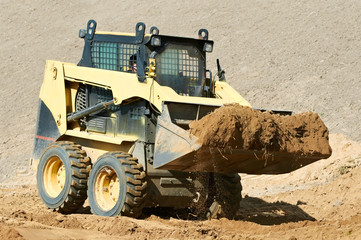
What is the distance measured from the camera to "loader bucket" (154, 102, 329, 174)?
360 inches

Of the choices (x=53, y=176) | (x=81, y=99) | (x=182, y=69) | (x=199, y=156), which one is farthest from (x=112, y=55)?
(x=199, y=156)

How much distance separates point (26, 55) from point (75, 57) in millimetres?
2800

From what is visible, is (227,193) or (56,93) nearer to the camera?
(227,193)

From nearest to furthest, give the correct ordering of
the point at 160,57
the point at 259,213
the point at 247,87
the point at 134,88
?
the point at 134,88 < the point at 160,57 < the point at 259,213 < the point at 247,87

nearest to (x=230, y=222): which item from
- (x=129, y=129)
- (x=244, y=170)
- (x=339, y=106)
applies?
(x=244, y=170)

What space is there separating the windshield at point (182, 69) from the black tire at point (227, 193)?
1.54 metres

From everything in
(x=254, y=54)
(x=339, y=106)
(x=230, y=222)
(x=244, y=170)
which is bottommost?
(x=230, y=222)

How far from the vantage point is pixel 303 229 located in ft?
30.7

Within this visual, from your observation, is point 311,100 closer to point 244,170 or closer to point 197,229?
point 244,170

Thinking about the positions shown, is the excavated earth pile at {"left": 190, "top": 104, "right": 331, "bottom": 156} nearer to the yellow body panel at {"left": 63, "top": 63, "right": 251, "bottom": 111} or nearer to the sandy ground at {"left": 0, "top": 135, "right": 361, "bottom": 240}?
the yellow body panel at {"left": 63, "top": 63, "right": 251, "bottom": 111}

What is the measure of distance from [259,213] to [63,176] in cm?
382

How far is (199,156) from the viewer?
9.24m

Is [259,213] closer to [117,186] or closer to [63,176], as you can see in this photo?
[117,186]

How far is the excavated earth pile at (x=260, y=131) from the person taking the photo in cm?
895
